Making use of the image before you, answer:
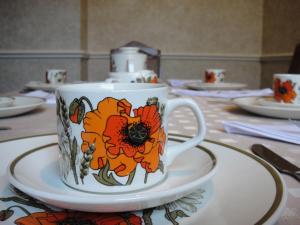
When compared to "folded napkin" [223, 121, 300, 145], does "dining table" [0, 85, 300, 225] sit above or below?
below

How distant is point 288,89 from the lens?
73 cm

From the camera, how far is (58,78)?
4.21 feet

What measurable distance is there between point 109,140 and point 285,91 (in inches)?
22.1

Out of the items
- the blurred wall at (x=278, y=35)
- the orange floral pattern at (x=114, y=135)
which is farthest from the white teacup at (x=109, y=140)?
the blurred wall at (x=278, y=35)

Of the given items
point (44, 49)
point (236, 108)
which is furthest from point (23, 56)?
point (236, 108)

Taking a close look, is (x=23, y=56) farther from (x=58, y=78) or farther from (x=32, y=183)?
(x=32, y=183)

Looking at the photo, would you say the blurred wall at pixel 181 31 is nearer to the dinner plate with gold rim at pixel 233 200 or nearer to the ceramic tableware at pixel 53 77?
the ceramic tableware at pixel 53 77

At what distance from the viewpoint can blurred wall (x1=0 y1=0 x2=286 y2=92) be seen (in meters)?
2.53

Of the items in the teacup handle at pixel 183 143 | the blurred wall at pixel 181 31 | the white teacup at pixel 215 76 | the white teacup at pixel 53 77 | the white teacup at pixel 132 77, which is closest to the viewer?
the teacup handle at pixel 183 143

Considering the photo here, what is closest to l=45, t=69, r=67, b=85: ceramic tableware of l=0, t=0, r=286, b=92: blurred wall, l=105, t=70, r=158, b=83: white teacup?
l=105, t=70, r=158, b=83: white teacup

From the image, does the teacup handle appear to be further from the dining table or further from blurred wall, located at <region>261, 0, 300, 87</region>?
blurred wall, located at <region>261, 0, 300, 87</region>

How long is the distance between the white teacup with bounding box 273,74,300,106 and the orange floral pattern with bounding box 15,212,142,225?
23.4 inches

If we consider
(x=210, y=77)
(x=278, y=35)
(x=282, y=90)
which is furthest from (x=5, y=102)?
(x=278, y=35)

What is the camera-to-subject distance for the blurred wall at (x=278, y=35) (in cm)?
235
